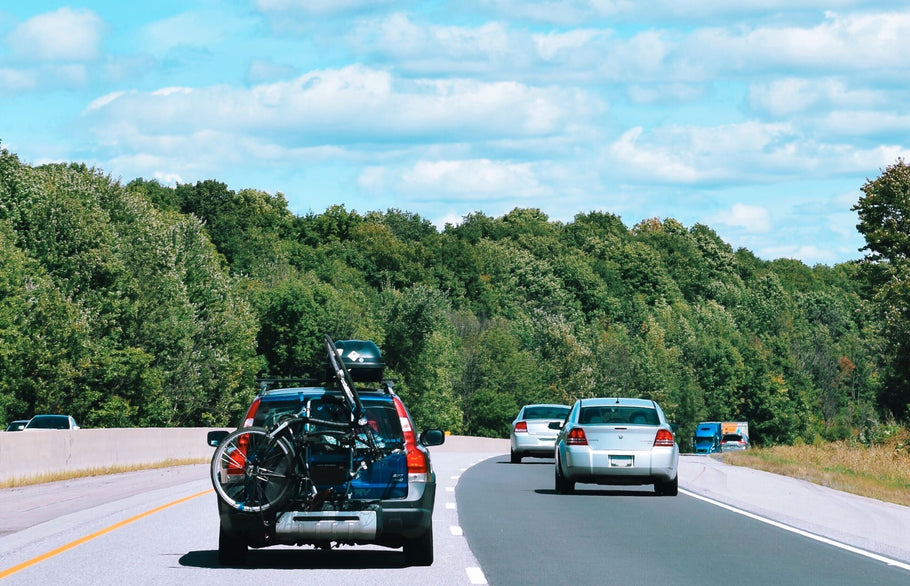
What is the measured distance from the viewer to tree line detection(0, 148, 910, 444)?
6350cm

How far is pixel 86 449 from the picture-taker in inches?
1185

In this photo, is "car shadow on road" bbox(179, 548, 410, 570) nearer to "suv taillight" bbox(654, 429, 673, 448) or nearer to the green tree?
"suv taillight" bbox(654, 429, 673, 448)

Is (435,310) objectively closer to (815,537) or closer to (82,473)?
(82,473)

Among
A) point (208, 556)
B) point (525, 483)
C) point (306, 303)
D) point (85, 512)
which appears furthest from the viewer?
point (306, 303)

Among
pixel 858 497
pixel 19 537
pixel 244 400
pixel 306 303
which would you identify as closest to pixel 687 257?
pixel 306 303

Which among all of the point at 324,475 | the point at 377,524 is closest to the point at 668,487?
the point at 377,524

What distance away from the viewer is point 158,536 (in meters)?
15.7

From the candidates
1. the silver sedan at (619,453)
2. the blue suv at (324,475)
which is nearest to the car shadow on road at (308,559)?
the blue suv at (324,475)

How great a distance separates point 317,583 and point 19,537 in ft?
17.8

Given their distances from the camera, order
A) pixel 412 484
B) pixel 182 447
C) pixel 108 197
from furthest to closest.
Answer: pixel 108 197 → pixel 182 447 → pixel 412 484

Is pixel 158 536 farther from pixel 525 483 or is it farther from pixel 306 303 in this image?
pixel 306 303

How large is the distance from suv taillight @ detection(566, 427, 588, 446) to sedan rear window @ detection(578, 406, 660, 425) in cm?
32

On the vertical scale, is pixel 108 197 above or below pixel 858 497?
above

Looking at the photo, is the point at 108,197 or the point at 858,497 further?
the point at 108,197
